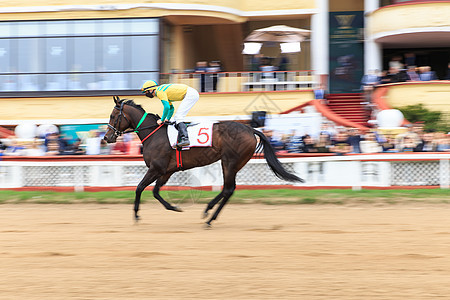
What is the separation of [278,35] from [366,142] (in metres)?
8.40

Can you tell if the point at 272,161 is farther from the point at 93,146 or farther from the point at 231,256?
the point at 93,146

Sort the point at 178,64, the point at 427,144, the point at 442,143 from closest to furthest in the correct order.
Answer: the point at 442,143 < the point at 427,144 < the point at 178,64

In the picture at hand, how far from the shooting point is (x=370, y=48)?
868 inches

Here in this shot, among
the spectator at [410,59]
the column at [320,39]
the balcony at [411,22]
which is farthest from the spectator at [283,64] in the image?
the spectator at [410,59]

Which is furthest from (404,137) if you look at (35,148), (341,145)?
(35,148)

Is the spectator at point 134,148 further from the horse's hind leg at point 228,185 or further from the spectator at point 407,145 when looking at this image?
the spectator at point 407,145

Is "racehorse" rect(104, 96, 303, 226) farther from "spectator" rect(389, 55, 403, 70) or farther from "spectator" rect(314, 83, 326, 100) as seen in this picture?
"spectator" rect(389, 55, 403, 70)

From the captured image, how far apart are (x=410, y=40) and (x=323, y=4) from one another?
11.1 ft

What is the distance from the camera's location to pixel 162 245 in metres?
8.04

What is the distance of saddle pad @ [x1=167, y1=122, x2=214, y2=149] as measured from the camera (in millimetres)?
10336

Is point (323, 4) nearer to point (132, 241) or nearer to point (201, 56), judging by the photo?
point (201, 56)

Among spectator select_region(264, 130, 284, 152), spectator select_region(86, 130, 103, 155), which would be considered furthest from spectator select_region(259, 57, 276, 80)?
spectator select_region(86, 130, 103, 155)

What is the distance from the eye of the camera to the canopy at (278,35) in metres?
21.9

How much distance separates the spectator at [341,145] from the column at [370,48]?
7.69m
